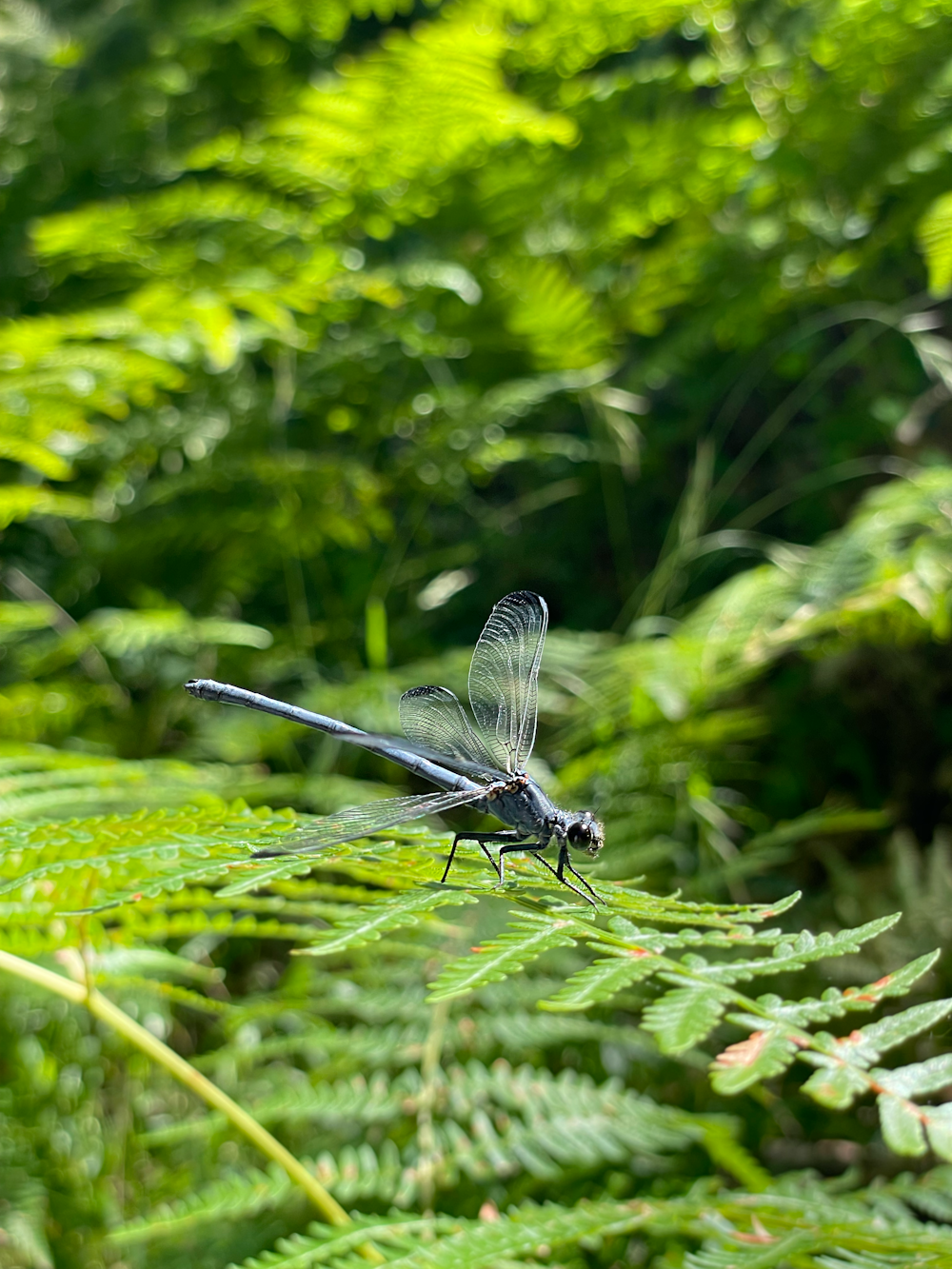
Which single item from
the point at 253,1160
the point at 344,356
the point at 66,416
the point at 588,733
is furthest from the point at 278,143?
the point at 253,1160

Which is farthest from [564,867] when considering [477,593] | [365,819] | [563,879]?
[477,593]

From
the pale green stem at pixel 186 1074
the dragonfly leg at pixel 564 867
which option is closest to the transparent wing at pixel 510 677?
the dragonfly leg at pixel 564 867

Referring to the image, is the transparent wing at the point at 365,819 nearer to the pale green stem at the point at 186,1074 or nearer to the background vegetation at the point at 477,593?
the background vegetation at the point at 477,593

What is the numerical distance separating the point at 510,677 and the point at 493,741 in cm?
6

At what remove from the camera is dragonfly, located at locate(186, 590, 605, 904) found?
2.34 feet

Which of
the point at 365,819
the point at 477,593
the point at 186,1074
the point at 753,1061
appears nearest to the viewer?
the point at 753,1061

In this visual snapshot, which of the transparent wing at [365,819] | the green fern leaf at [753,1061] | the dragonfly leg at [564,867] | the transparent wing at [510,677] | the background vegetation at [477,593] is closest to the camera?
the green fern leaf at [753,1061]

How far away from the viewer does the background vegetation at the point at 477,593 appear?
958 mm

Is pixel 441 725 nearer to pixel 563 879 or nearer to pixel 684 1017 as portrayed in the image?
Answer: pixel 563 879

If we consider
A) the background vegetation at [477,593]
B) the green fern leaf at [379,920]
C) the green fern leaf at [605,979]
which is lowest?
the background vegetation at [477,593]

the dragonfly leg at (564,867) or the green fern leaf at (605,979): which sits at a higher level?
the green fern leaf at (605,979)

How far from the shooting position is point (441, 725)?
2.76 ft

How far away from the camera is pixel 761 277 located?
1.93 meters

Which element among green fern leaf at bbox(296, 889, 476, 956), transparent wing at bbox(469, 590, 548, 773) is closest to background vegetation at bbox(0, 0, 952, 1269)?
green fern leaf at bbox(296, 889, 476, 956)
